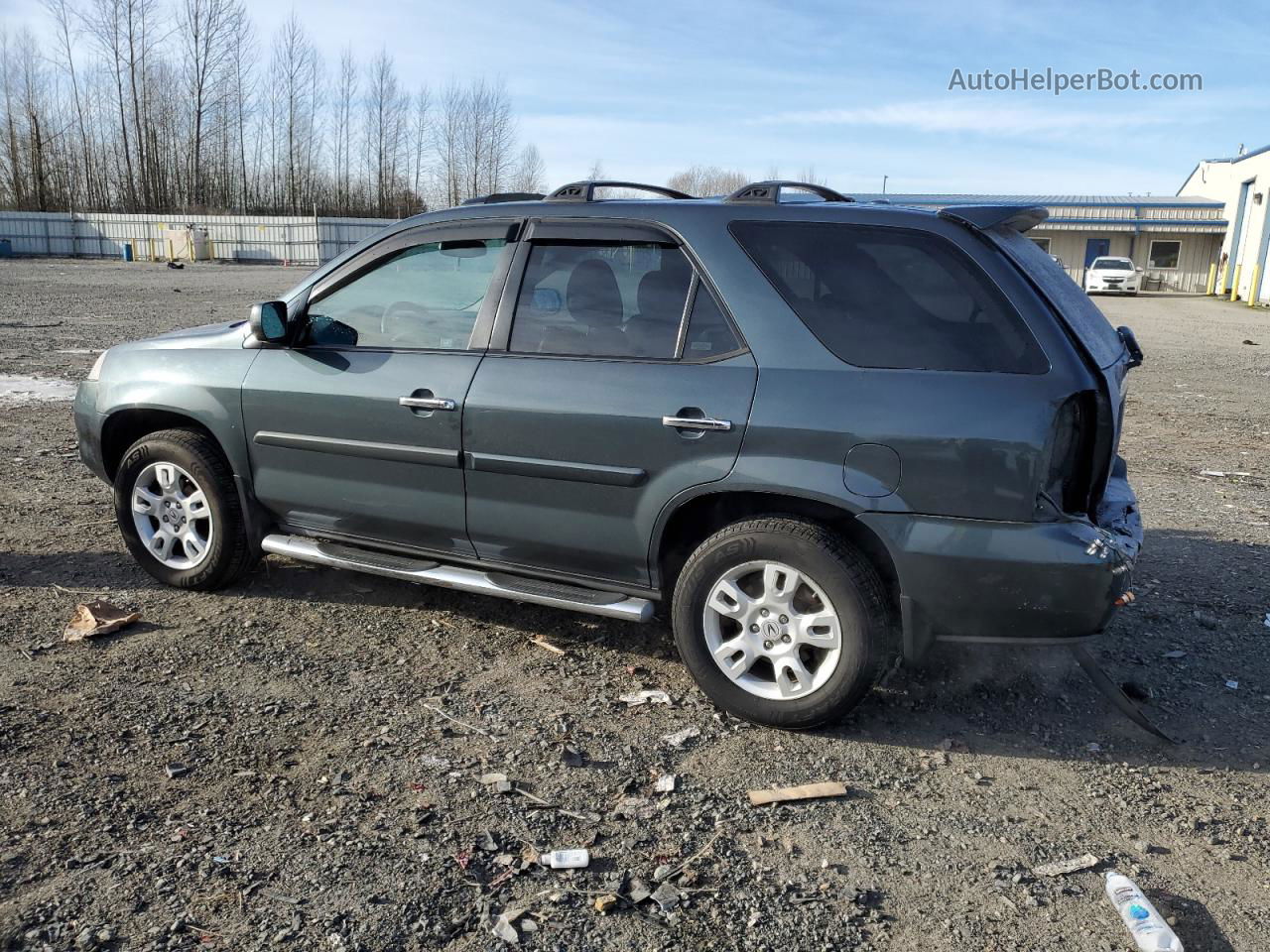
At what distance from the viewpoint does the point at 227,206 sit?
234 feet

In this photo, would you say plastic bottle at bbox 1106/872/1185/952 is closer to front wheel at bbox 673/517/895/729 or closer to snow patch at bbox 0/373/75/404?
front wheel at bbox 673/517/895/729

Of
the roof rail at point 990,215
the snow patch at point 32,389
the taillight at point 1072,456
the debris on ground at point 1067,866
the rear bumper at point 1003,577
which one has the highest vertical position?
the roof rail at point 990,215

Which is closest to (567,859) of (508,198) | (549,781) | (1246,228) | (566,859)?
(566,859)

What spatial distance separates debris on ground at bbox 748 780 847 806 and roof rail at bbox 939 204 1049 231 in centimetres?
198

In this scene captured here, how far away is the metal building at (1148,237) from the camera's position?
4669cm

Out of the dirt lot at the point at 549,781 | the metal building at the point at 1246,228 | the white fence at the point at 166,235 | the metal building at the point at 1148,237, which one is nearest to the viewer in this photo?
the dirt lot at the point at 549,781

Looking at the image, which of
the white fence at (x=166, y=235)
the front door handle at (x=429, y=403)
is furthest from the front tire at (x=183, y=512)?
the white fence at (x=166, y=235)

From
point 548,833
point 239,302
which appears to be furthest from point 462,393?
point 239,302

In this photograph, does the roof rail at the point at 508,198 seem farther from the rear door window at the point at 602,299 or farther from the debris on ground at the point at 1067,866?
the debris on ground at the point at 1067,866

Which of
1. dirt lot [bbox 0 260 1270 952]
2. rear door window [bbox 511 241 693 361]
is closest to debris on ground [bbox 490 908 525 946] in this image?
dirt lot [bbox 0 260 1270 952]

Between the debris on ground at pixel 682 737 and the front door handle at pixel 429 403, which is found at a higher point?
the front door handle at pixel 429 403

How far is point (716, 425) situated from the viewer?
3.66 m

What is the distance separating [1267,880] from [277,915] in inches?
108

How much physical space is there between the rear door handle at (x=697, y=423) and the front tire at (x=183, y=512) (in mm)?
2330
